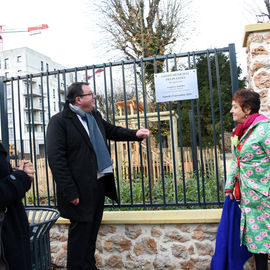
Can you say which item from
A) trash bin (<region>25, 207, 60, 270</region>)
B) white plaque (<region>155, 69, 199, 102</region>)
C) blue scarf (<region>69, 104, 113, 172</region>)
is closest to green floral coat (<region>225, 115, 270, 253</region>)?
white plaque (<region>155, 69, 199, 102</region>)

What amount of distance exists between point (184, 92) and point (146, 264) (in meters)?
2.00

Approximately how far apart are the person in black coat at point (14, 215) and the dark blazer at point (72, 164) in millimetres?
811

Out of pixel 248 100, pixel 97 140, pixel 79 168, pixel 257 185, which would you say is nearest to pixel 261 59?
pixel 248 100

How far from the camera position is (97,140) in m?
2.98

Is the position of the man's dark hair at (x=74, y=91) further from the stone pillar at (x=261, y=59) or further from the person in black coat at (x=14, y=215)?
the stone pillar at (x=261, y=59)

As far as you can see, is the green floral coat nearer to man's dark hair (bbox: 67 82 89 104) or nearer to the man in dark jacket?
the man in dark jacket

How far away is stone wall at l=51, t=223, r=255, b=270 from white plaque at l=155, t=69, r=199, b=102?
145cm

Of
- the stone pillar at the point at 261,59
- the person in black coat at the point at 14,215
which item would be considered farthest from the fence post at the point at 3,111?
the stone pillar at the point at 261,59

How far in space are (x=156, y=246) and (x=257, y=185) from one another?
56.2 inches

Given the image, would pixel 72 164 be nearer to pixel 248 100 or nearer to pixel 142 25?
pixel 248 100

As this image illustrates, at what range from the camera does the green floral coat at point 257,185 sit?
2.39 metres

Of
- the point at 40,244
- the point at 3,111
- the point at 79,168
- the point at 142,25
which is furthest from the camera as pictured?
the point at 142,25

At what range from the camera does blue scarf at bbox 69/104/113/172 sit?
2.94 m

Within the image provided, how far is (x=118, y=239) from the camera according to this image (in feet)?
11.0
